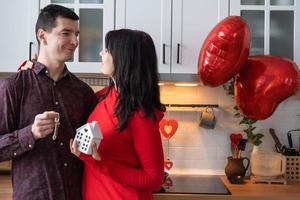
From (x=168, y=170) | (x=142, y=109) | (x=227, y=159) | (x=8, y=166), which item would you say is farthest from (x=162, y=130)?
(x=142, y=109)

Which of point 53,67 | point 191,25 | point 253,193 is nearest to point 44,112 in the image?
point 53,67

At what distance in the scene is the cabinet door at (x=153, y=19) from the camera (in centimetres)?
212

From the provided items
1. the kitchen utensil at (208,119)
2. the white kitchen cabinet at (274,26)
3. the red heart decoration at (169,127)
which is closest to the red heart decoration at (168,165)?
the red heart decoration at (169,127)

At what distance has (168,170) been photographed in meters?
2.45

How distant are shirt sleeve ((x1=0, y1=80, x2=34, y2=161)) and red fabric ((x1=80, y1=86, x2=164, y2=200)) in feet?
0.72

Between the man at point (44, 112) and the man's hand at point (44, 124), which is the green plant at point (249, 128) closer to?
the man at point (44, 112)

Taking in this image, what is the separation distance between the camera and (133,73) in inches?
51.9

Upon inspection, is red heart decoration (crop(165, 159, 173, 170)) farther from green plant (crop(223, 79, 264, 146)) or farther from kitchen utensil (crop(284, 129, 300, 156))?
kitchen utensil (crop(284, 129, 300, 156))

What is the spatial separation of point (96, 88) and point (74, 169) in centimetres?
117

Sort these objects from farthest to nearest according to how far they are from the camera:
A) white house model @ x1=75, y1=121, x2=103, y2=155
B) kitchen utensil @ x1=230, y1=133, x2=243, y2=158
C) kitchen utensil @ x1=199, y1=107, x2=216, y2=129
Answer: kitchen utensil @ x1=199, y1=107, x2=216, y2=129 → kitchen utensil @ x1=230, y1=133, x2=243, y2=158 → white house model @ x1=75, y1=121, x2=103, y2=155

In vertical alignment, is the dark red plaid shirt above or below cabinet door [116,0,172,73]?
below

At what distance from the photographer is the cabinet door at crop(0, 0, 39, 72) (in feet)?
7.13

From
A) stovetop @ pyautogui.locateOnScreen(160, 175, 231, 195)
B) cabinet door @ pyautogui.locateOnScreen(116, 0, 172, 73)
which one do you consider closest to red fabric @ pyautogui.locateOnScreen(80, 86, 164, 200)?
stovetop @ pyautogui.locateOnScreen(160, 175, 231, 195)

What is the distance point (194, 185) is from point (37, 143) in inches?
43.0
